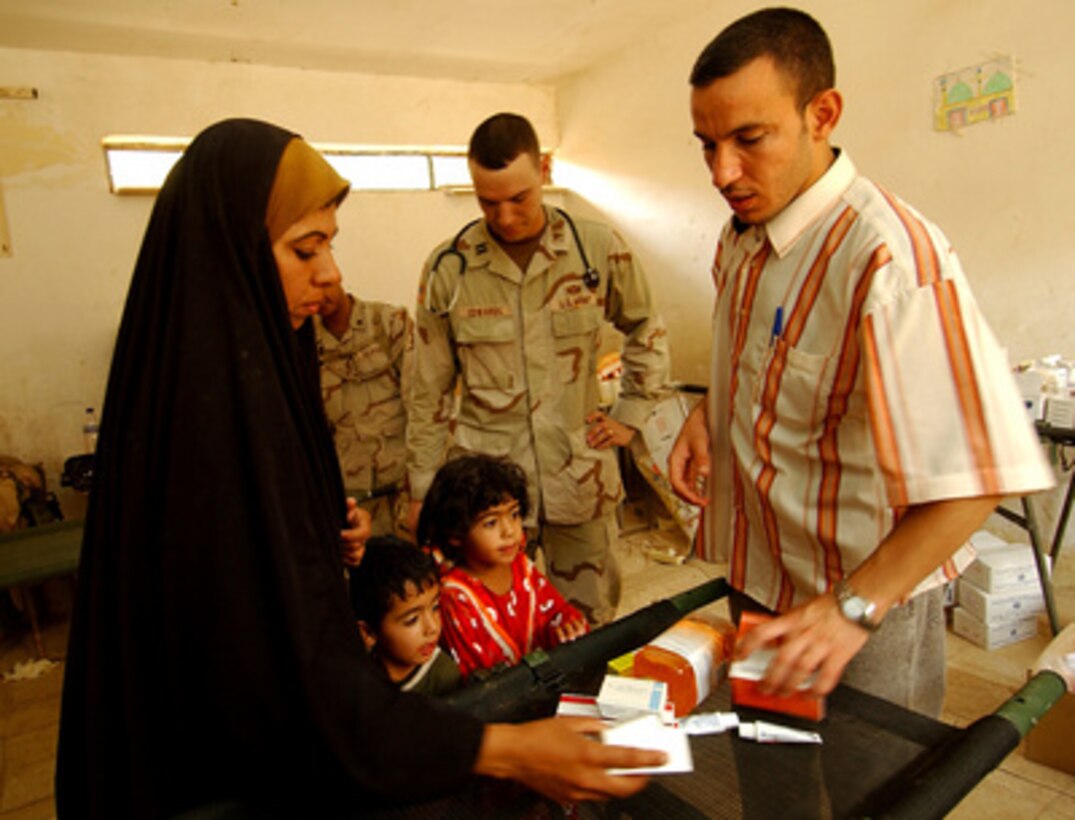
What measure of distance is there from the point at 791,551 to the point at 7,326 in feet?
14.5

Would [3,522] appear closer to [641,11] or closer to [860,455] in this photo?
[860,455]

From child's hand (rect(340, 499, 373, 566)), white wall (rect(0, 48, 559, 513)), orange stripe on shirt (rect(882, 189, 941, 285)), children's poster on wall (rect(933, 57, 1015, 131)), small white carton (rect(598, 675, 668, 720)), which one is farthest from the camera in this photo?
white wall (rect(0, 48, 559, 513))

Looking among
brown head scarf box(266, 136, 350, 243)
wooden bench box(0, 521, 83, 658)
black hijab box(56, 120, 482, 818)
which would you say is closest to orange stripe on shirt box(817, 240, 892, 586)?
black hijab box(56, 120, 482, 818)

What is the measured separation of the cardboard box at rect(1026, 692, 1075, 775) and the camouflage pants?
1339 mm

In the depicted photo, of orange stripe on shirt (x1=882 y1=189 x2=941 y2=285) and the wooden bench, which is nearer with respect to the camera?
orange stripe on shirt (x1=882 y1=189 x2=941 y2=285)

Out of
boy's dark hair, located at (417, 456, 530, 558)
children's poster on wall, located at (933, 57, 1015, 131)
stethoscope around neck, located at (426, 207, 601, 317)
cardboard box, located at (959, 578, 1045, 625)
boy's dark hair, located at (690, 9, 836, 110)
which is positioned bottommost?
→ cardboard box, located at (959, 578, 1045, 625)

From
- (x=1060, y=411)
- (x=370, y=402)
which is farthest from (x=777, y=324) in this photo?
(x=370, y=402)

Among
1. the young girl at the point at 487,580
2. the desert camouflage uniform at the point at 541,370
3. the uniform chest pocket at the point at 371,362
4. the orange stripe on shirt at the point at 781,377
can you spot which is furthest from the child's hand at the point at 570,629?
the uniform chest pocket at the point at 371,362

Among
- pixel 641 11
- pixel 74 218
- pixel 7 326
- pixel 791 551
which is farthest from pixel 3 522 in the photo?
pixel 641 11

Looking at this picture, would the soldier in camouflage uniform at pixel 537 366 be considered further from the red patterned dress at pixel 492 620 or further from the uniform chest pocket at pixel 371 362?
the uniform chest pocket at pixel 371 362

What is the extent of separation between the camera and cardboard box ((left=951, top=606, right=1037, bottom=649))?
2.81 metres

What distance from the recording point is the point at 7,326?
12.9 ft

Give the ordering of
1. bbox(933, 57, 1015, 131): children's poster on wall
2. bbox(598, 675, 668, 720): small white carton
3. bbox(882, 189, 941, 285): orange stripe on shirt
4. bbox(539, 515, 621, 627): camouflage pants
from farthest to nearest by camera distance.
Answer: bbox(933, 57, 1015, 131): children's poster on wall → bbox(539, 515, 621, 627): camouflage pants → bbox(598, 675, 668, 720): small white carton → bbox(882, 189, 941, 285): orange stripe on shirt

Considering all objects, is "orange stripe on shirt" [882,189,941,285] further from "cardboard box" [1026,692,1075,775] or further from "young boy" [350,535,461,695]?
"cardboard box" [1026,692,1075,775]
